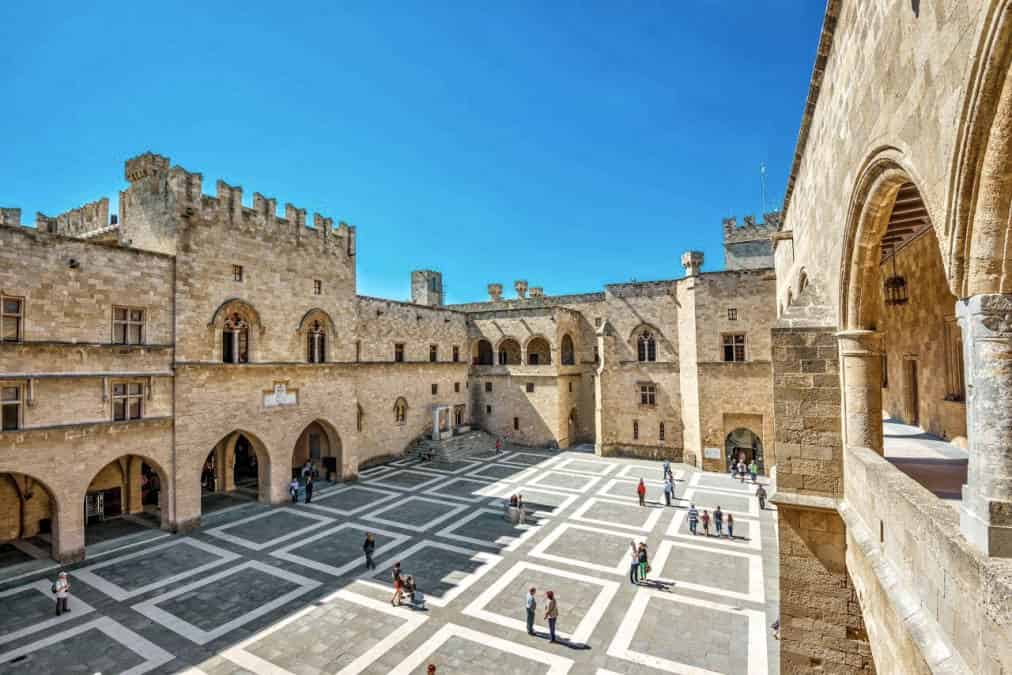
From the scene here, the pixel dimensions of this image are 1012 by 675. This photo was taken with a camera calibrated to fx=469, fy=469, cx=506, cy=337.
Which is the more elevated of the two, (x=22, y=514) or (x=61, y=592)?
(x=22, y=514)

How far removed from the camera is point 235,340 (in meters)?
18.8

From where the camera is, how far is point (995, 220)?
9.41ft

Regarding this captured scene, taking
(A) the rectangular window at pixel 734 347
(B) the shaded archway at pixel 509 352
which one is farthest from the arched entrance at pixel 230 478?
(A) the rectangular window at pixel 734 347

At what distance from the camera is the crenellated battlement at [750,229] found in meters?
34.2

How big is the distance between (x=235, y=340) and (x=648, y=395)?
857 inches

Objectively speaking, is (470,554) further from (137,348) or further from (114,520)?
(114,520)

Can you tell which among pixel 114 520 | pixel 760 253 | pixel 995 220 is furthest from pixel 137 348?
pixel 760 253

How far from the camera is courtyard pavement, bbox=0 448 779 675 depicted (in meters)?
9.79

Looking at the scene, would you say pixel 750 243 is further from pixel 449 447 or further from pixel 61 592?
pixel 61 592

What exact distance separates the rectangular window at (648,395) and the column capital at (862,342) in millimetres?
22276

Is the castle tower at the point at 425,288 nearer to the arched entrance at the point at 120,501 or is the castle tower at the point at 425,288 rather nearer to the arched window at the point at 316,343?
the arched window at the point at 316,343

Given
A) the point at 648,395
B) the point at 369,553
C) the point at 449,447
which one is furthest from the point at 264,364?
the point at 648,395

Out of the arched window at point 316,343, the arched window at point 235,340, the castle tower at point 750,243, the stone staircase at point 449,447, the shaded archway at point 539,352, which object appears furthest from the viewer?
the castle tower at point 750,243

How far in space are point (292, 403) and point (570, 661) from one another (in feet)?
51.1
